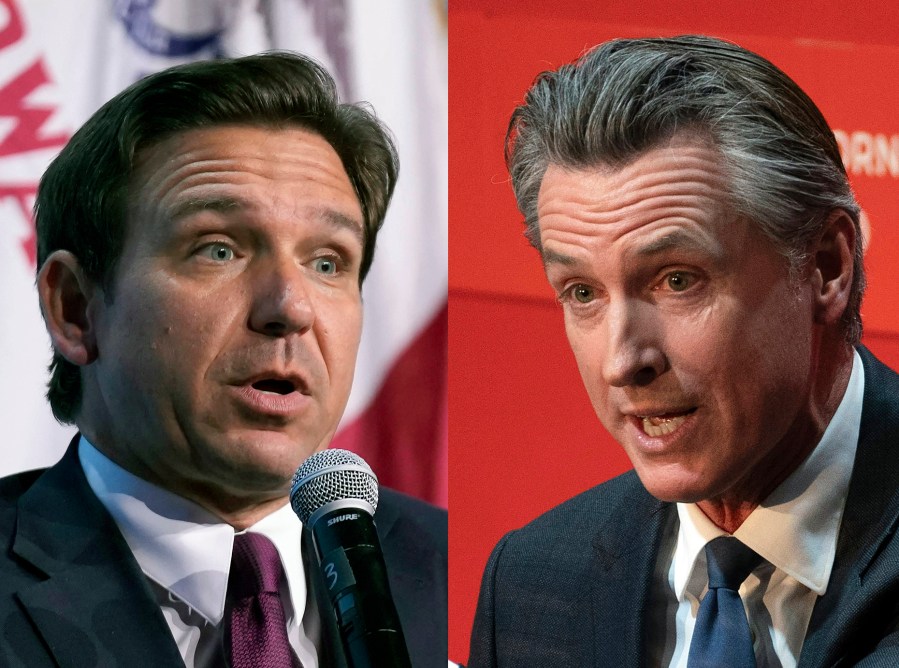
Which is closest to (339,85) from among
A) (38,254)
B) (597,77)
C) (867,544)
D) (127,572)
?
(597,77)

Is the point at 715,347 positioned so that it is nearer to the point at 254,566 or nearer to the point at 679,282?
the point at 679,282

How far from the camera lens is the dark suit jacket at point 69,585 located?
228 cm

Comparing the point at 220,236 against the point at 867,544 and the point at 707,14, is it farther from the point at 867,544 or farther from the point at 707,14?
the point at 867,544

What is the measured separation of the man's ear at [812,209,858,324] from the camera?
265cm

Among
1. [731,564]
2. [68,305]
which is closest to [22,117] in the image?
[68,305]

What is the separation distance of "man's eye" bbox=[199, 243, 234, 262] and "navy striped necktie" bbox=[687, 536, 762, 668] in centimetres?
110

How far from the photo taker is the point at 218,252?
2469 mm

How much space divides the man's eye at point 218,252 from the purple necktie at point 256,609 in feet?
1.70

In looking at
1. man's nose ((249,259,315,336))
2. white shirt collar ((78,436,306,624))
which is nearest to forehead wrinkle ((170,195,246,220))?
man's nose ((249,259,315,336))

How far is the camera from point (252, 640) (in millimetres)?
2447

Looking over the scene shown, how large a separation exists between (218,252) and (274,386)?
0.27 m

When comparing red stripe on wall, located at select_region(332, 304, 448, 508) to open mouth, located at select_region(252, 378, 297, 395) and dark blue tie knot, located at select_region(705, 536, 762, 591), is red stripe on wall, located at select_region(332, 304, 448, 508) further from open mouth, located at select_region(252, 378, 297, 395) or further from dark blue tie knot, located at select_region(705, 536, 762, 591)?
dark blue tie knot, located at select_region(705, 536, 762, 591)

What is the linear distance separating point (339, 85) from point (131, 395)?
2.50 ft

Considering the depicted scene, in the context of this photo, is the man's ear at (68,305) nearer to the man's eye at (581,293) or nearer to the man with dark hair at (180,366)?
the man with dark hair at (180,366)
